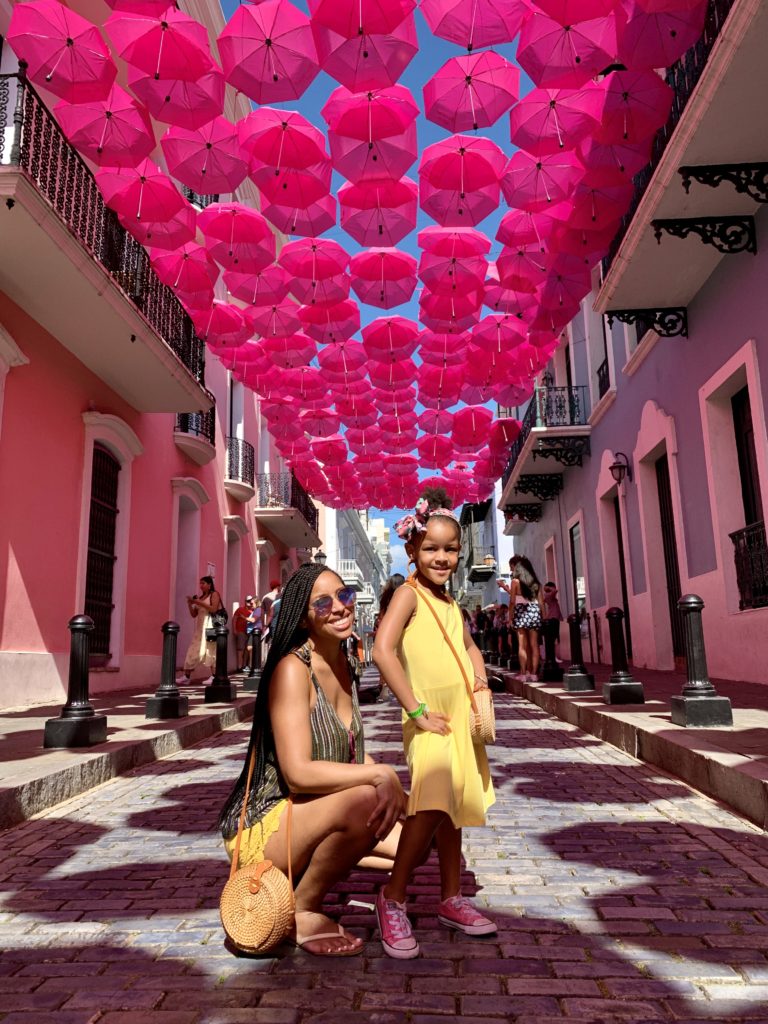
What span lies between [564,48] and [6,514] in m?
7.61

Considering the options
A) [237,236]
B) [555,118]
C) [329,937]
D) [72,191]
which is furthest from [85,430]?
[329,937]

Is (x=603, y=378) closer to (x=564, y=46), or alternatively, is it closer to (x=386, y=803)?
(x=564, y=46)

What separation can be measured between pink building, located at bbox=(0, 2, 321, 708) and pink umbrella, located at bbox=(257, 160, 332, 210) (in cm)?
232

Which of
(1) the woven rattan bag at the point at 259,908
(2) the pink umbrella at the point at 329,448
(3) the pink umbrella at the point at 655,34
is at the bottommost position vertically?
(1) the woven rattan bag at the point at 259,908

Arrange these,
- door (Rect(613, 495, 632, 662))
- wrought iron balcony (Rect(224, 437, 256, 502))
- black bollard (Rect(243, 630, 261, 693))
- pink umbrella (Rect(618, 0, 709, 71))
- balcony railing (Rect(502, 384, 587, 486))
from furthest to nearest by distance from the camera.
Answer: wrought iron balcony (Rect(224, 437, 256, 502))
balcony railing (Rect(502, 384, 587, 486))
door (Rect(613, 495, 632, 662))
black bollard (Rect(243, 630, 261, 693))
pink umbrella (Rect(618, 0, 709, 71))

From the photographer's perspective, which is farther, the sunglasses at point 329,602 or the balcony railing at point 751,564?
the balcony railing at point 751,564

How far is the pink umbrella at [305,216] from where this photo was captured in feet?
28.8

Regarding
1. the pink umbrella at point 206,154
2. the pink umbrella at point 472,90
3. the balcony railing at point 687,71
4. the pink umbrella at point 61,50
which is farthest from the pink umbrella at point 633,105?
the pink umbrella at point 61,50

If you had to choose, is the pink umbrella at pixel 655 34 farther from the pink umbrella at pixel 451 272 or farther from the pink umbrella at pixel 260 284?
the pink umbrella at pixel 260 284

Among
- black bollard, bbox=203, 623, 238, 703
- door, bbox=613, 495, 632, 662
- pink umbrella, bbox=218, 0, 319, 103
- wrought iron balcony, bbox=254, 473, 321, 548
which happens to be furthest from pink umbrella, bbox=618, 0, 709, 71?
wrought iron balcony, bbox=254, 473, 321, 548

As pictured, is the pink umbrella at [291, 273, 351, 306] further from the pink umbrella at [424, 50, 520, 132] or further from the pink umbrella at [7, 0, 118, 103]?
the pink umbrella at [7, 0, 118, 103]

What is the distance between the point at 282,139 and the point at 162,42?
1.47m

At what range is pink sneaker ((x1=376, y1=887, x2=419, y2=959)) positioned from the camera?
2.37 m

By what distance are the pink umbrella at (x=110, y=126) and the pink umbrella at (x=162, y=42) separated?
0.75 metres
